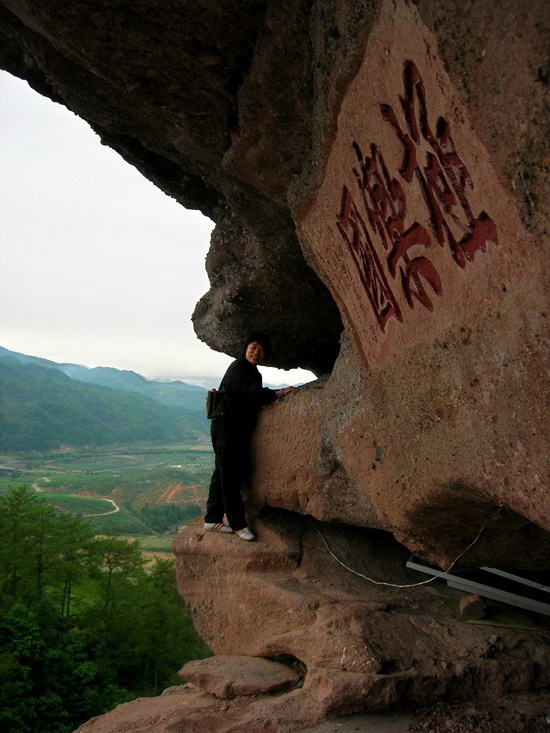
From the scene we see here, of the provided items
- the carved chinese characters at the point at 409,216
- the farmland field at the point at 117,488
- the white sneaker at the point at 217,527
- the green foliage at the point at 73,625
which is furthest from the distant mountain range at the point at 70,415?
the carved chinese characters at the point at 409,216

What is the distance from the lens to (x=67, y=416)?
194 ft

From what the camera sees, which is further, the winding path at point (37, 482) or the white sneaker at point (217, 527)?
the winding path at point (37, 482)

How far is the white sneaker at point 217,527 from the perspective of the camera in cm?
455

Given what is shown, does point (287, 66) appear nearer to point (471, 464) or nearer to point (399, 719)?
point (471, 464)

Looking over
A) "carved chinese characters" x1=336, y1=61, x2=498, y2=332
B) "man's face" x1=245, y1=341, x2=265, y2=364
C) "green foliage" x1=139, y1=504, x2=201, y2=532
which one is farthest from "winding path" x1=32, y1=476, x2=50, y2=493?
"carved chinese characters" x1=336, y1=61, x2=498, y2=332

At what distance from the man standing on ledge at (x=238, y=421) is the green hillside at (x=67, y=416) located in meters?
47.6

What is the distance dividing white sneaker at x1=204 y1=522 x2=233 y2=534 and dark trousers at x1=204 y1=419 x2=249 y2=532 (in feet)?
0.38

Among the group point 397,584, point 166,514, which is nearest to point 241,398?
point 397,584

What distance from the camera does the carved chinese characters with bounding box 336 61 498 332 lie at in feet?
5.58

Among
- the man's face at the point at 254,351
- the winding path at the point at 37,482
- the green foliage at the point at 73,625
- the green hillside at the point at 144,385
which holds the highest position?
the green hillside at the point at 144,385

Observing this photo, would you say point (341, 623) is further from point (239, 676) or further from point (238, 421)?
point (238, 421)

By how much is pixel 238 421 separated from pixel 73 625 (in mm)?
9910

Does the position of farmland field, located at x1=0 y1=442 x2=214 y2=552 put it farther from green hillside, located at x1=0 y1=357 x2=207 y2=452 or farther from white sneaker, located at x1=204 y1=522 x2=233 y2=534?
white sneaker, located at x1=204 y1=522 x2=233 y2=534

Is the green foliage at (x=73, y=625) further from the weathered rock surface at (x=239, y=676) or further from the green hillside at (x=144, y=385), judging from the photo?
the green hillside at (x=144, y=385)
